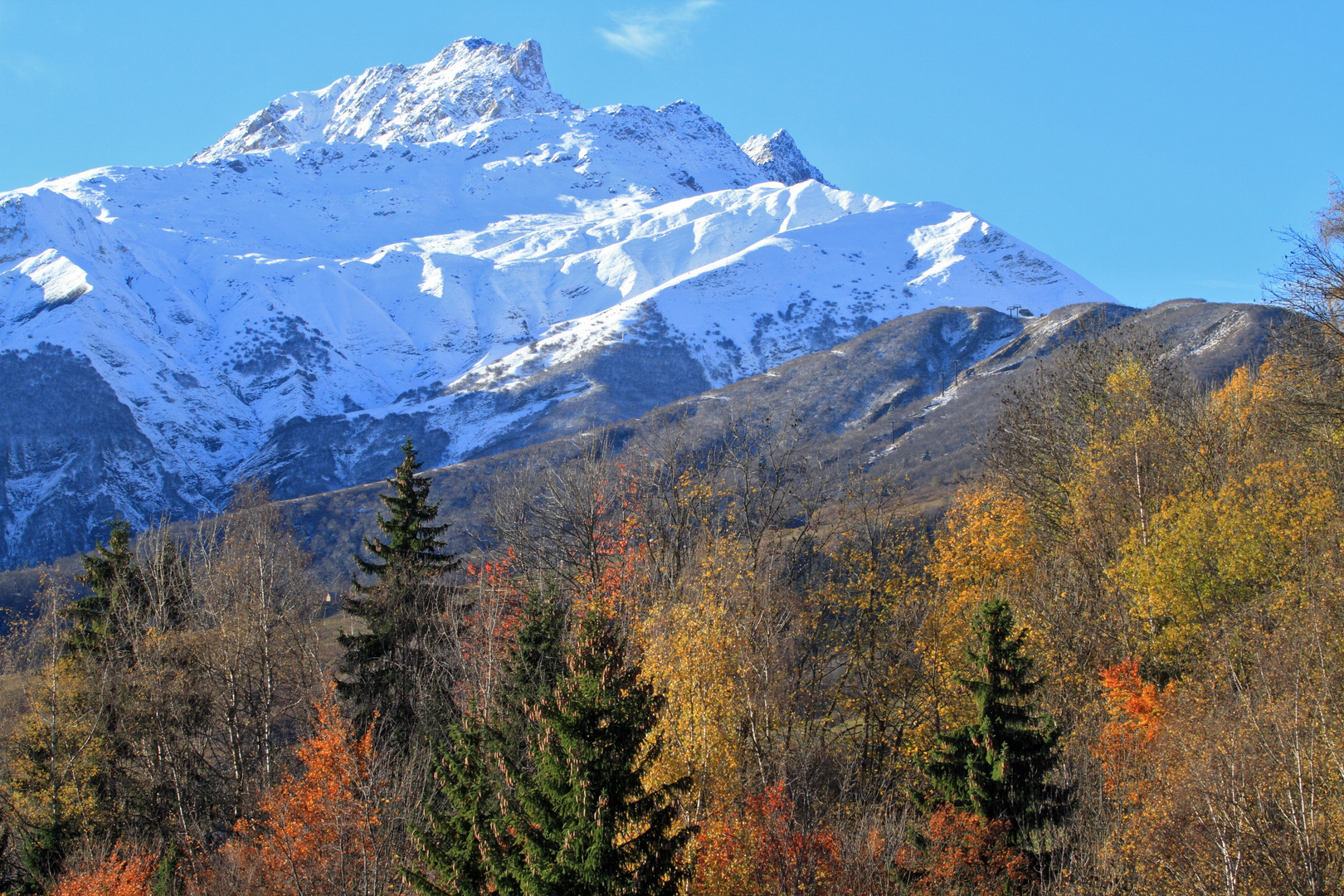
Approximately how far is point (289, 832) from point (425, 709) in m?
4.52

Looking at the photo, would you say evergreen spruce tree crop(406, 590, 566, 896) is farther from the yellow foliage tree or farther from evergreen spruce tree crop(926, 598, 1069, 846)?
evergreen spruce tree crop(926, 598, 1069, 846)

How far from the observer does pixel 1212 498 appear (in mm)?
27734

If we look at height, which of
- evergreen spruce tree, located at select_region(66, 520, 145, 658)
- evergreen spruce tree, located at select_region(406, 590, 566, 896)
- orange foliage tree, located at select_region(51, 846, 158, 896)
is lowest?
orange foliage tree, located at select_region(51, 846, 158, 896)

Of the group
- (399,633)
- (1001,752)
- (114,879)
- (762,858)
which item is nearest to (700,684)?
(762,858)

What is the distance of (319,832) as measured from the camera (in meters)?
23.5

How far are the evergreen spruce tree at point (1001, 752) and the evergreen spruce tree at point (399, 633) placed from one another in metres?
15.4

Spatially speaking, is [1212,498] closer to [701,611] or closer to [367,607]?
[701,611]

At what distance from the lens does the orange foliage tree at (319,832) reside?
20.8 meters

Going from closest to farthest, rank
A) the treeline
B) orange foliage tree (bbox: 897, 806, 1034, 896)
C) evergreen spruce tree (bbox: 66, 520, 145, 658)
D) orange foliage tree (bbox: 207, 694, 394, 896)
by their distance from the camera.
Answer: the treeline < orange foliage tree (bbox: 897, 806, 1034, 896) < orange foliage tree (bbox: 207, 694, 394, 896) < evergreen spruce tree (bbox: 66, 520, 145, 658)

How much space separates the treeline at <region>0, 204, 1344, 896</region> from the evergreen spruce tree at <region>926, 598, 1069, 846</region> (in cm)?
8

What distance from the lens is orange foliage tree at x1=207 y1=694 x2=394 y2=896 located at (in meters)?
20.8

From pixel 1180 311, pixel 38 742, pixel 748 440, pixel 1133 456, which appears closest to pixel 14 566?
pixel 38 742

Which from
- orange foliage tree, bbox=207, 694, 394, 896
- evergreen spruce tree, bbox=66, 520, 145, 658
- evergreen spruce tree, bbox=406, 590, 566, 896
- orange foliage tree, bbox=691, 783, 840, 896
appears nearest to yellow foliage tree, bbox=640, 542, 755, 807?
orange foliage tree, bbox=691, 783, 840, 896

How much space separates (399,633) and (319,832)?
808cm
